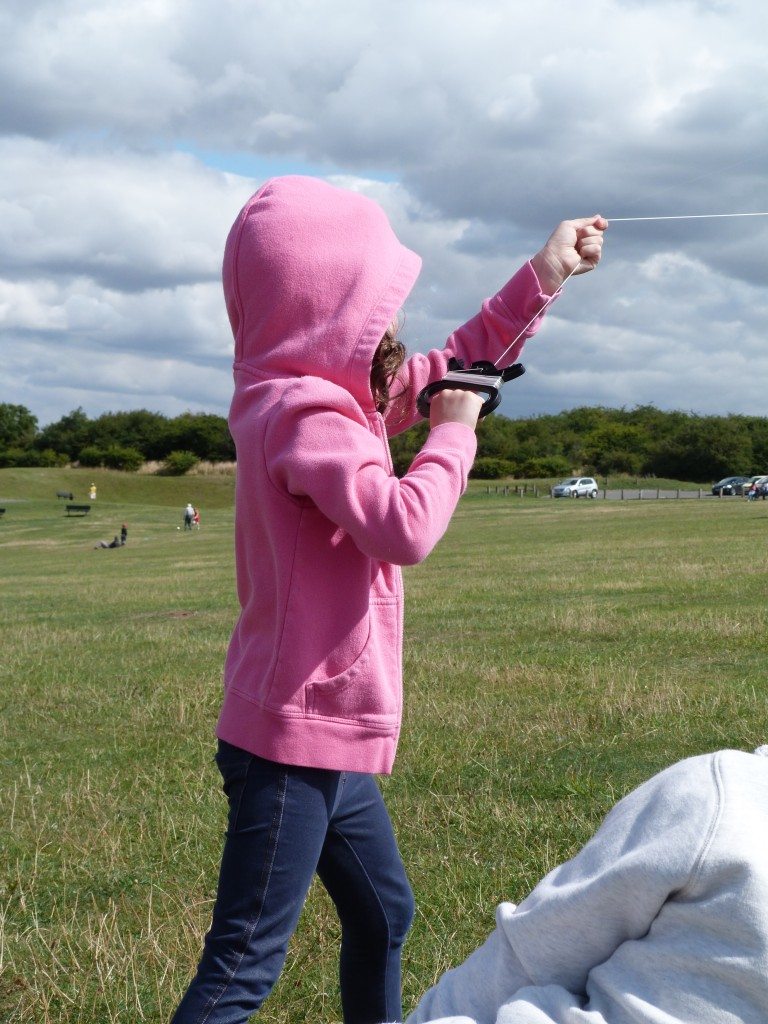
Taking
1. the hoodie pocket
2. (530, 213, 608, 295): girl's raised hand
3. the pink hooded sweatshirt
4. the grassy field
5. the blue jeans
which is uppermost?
(530, 213, 608, 295): girl's raised hand

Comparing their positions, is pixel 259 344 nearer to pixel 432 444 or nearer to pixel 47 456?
pixel 432 444

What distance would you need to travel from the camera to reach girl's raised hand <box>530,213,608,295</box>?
3.12 m

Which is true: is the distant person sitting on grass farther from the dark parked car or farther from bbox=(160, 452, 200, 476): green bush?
bbox=(160, 452, 200, 476): green bush

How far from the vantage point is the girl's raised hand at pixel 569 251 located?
3.12 m

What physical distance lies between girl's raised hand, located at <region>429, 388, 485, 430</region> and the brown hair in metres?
0.13

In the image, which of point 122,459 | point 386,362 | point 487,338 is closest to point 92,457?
point 122,459

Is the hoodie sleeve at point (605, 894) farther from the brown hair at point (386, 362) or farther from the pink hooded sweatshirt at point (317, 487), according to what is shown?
the brown hair at point (386, 362)

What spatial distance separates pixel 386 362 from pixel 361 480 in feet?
1.38

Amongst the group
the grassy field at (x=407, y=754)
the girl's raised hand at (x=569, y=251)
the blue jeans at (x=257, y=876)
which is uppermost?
the girl's raised hand at (x=569, y=251)

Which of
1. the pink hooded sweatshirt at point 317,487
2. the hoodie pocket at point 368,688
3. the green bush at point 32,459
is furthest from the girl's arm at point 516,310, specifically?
the green bush at point 32,459

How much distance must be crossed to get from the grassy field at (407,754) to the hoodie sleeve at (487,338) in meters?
1.76

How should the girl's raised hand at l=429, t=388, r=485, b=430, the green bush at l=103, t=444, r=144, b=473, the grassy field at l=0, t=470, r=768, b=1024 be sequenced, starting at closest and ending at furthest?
the girl's raised hand at l=429, t=388, r=485, b=430 → the grassy field at l=0, t=470, r=768, b=1024 → the green bush at l=103, t=444, r=144, b=473

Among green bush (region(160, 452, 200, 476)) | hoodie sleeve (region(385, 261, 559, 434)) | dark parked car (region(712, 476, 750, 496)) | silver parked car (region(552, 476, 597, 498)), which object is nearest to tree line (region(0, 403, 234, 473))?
green bush (region(160, 452, 200, 476))

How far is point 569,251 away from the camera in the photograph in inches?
123
